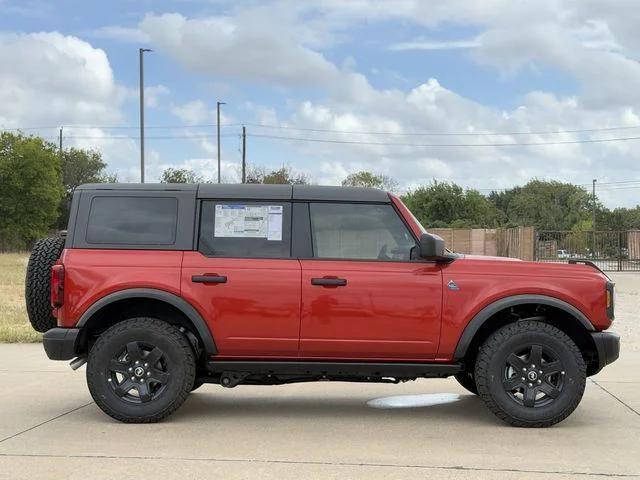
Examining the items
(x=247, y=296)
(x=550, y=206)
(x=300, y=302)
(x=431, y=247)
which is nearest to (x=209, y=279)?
(x=247, y=296)

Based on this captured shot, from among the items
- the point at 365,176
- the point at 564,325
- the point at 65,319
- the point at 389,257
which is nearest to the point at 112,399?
the point at 65,319

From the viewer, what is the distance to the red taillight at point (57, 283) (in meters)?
5.94

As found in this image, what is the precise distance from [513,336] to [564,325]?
0.62 meters

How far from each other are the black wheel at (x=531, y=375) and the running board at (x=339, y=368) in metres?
0.30

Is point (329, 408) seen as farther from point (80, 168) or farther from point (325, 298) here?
point (80, 168)

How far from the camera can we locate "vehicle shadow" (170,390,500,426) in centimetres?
647

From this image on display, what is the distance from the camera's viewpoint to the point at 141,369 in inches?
237

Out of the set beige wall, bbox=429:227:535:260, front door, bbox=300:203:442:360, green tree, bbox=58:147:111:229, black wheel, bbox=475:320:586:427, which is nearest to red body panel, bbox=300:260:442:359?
front door, bbox=300:203:442:360

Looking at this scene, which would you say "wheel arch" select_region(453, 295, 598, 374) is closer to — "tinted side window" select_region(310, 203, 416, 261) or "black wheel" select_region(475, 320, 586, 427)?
"black wheel" select_region(475, 320, 586, 427)

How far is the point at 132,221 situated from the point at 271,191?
1.16 meters

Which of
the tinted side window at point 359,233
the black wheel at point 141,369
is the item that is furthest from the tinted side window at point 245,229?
the black wheel at point 141,369

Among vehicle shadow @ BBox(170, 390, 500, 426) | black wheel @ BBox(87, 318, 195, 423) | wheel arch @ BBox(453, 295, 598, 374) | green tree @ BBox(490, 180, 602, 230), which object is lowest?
vehicle shadow @ BBox(170, 390, 500, 426)

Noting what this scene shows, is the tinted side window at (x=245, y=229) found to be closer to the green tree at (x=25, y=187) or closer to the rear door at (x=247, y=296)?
the rear door at (x=247, y=296)

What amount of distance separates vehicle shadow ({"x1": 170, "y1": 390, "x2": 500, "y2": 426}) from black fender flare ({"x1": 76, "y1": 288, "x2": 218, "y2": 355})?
883 mm
